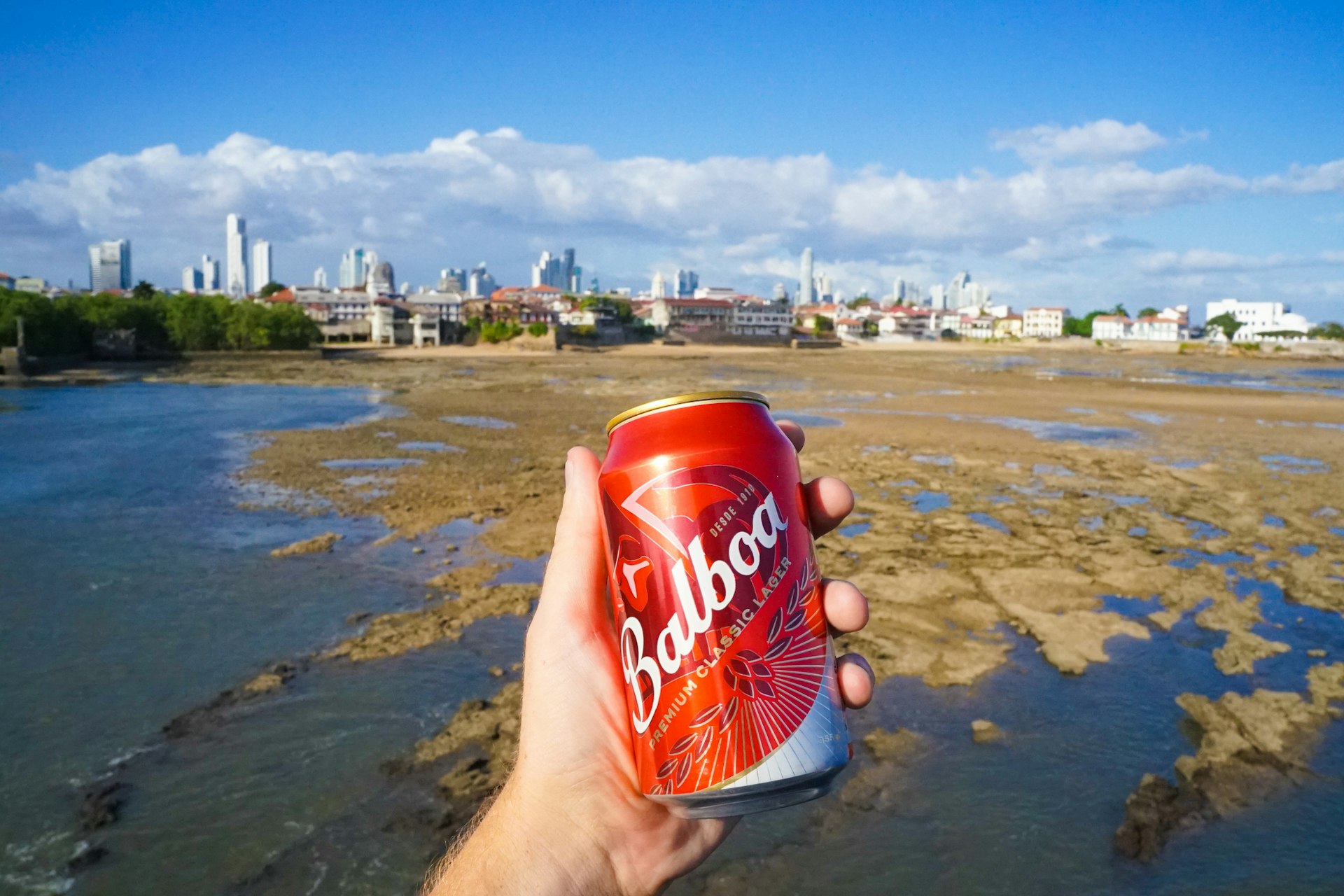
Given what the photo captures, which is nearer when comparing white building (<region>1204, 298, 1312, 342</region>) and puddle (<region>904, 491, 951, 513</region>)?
puddle (<region>904, 491, 951, 513</region>)

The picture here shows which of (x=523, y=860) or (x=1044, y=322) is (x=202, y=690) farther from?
(x=1044, y=322)

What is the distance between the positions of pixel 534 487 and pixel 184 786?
855 cm

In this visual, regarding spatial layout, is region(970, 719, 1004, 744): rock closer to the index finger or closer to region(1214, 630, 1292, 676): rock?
region(1214, 630, 1292, 676): rock

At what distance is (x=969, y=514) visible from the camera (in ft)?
38.5

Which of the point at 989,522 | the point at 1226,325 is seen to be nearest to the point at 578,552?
the point at 989,522

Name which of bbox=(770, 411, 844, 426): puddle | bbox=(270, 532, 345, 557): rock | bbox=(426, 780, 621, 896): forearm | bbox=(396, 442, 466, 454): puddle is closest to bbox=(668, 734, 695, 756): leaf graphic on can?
bbox=(426, 780, 621, 896): forearm

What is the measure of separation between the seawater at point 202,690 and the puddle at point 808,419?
478 inches

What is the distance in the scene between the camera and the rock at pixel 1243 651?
271 inches

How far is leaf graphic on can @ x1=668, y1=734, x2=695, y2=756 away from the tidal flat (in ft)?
10.2

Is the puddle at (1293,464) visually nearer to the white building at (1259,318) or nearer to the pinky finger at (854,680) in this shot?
the pinky finger at (854,680)

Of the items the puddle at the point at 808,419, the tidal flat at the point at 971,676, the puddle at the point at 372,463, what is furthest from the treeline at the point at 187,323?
the tidal flat at the point at 971,676

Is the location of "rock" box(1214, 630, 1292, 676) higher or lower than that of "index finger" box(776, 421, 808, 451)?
lower

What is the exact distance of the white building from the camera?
5354 inches

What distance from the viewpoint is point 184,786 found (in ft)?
17.9
